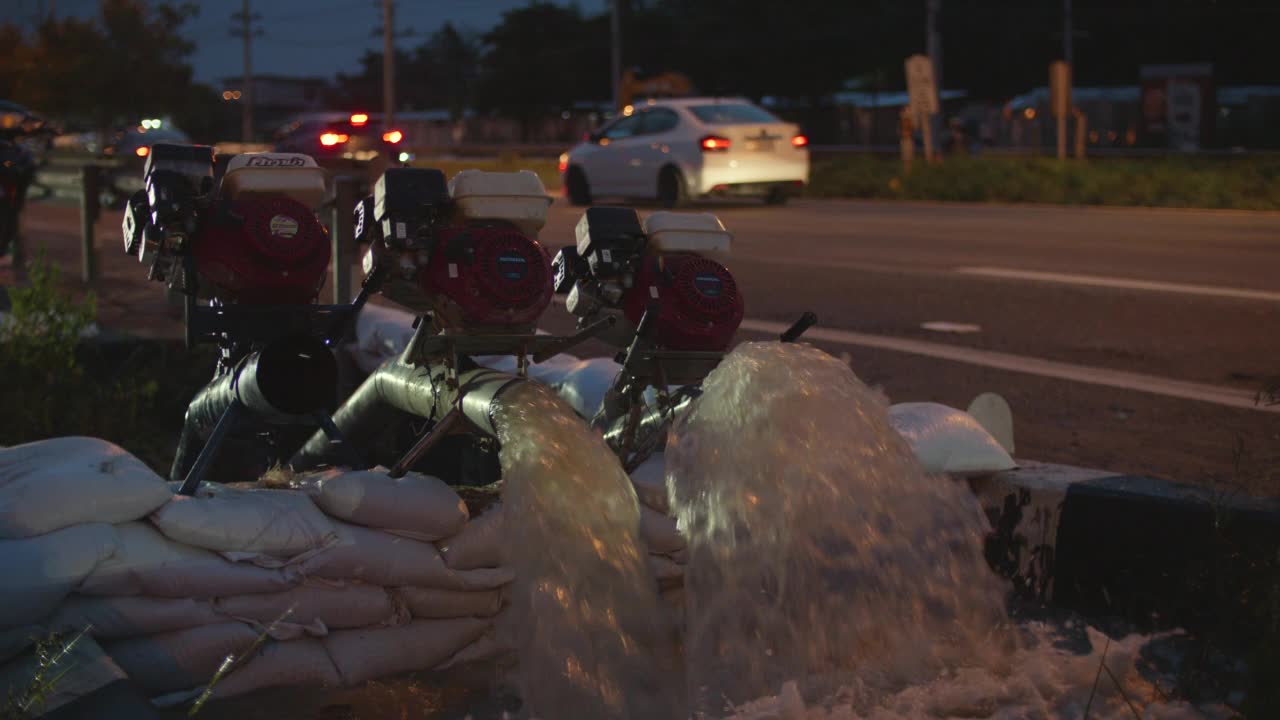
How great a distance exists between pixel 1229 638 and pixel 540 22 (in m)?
73.3

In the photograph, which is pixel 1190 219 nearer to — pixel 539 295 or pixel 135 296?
pixel 135 296

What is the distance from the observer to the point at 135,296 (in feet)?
32.3

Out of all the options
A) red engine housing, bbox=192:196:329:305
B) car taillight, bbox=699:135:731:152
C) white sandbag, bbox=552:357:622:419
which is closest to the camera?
red engine housing, bbox=192:196:329:305

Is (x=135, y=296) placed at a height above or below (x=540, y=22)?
below

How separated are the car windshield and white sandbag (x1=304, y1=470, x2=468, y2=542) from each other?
54.7 ft

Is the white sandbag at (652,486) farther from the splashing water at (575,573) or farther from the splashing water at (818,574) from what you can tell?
the splashing water at (575,573)

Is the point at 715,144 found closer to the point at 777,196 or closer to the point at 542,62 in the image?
the point at 777,196

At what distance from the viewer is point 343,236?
623 centimetres

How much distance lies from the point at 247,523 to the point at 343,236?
300cm

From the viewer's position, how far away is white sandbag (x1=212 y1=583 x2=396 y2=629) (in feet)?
11.0

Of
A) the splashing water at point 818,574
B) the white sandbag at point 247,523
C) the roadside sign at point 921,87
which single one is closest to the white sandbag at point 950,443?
the splashing water at point 818,574

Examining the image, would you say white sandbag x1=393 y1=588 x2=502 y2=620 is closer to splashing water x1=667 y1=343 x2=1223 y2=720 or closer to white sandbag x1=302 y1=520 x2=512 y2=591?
white sandbag x1=302 y1=520 x2=512 y2=591

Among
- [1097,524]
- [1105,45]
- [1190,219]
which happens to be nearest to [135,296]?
[1097,524]

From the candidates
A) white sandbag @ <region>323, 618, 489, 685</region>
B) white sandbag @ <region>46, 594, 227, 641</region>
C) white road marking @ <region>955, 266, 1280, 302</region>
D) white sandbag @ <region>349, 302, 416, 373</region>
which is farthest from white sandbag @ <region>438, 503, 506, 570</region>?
white road marking @ <region>955, 266, 1280, 302</region>
